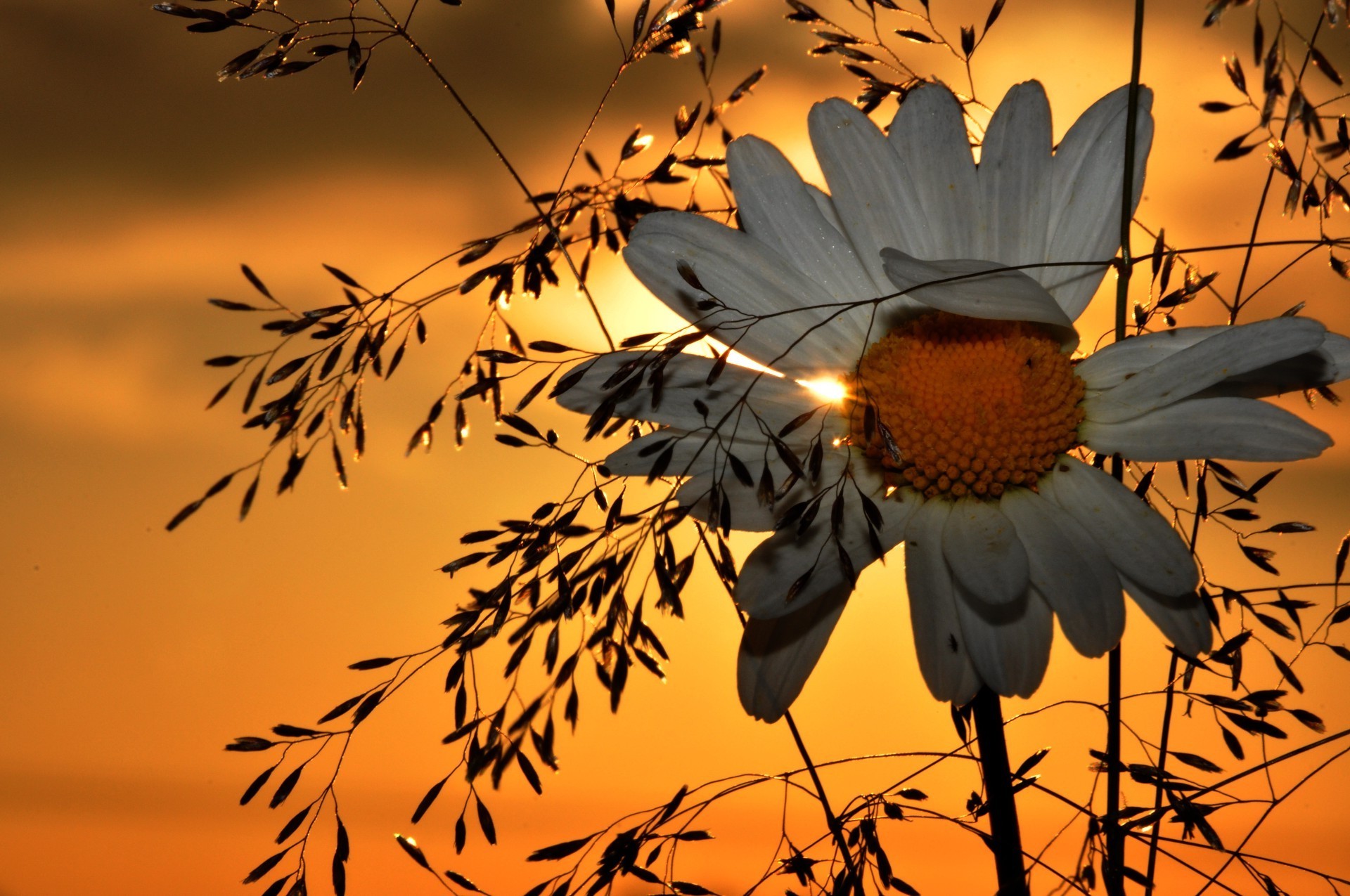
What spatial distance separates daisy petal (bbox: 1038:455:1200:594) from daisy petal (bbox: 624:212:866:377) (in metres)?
0.17

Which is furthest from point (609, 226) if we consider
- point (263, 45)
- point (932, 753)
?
point (932, 753)

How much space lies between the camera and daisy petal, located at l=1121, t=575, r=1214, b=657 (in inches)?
20.8

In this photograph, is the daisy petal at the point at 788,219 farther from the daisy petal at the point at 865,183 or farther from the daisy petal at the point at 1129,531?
the daisy petal at the point at 1129,531

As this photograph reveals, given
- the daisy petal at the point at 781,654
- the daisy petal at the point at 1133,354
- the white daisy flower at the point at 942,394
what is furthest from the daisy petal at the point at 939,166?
the daisy petal at the point at 781,654

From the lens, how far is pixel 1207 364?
53 centimetres

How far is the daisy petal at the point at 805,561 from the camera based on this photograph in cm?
53

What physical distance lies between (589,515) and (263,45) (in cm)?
36

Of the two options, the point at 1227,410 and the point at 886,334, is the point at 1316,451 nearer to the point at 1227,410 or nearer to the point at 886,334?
the point at 1227,410

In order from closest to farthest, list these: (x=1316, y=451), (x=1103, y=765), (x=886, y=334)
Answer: (x=1316, y=451)
(x=1103, y=765)
(x=886, y=334)

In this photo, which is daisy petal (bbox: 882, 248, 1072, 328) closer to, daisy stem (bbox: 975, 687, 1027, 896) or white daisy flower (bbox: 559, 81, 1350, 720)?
white daisy flower (bbox: 559, 81, 1350, 720)

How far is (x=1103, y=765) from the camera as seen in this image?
23.5 inches

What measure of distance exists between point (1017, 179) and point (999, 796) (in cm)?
37

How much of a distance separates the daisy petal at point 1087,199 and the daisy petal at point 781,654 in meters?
0.25

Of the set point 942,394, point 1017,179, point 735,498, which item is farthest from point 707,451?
point 1017,179
